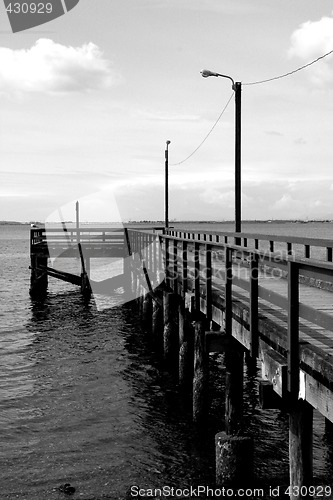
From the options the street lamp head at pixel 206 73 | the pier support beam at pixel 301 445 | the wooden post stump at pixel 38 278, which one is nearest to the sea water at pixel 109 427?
the pier support beam at pixel 301 445

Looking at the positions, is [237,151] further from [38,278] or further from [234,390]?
[38,278]

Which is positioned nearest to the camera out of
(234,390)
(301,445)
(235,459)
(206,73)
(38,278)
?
(301,445)

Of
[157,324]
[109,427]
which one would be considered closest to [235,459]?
[109,427]

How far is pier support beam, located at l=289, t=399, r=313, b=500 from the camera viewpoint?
18.3 feet

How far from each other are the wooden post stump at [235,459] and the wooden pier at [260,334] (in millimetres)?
14

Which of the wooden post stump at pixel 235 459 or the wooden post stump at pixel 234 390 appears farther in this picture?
the wooden post stump at pixel 234 390

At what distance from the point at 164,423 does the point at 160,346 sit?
634 cm

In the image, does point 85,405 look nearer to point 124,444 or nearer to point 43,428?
point 43,428

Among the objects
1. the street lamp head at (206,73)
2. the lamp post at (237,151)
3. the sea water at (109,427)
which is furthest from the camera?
the street lamp head at (206,73)

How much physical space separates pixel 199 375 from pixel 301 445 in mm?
5214

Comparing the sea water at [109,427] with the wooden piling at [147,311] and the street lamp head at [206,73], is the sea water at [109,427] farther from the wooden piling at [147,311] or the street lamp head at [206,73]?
the street lamp head at [206,73]

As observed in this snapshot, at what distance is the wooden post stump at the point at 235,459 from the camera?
8.33 metres

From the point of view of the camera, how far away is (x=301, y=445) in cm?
557

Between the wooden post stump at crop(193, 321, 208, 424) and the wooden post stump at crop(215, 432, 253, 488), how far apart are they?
2151 millimetres
